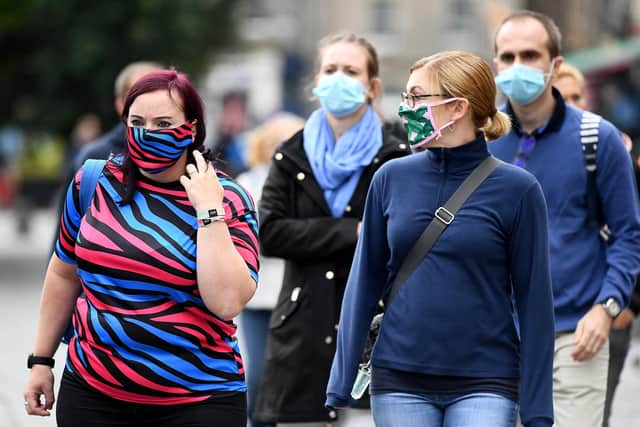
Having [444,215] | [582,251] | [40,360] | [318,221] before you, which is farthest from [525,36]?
[40,360]

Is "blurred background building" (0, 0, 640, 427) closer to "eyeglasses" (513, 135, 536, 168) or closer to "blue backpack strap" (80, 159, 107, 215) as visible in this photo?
"eyeglasses" (513, 135, 536, 168)

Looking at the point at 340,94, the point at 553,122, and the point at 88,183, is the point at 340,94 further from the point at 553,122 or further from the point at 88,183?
the point at 88,183

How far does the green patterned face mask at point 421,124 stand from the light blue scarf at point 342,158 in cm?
137

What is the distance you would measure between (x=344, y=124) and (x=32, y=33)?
1832 centimetres

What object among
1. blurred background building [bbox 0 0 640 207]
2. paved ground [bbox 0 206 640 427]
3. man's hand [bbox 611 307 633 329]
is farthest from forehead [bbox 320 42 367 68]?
blurred background building [bbox 0 0 640 207]

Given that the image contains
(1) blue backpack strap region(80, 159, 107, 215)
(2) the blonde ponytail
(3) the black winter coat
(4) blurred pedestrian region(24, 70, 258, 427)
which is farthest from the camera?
(3) the black winter coat

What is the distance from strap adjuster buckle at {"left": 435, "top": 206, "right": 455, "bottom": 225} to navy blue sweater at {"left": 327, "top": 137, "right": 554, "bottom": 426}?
0.02 m

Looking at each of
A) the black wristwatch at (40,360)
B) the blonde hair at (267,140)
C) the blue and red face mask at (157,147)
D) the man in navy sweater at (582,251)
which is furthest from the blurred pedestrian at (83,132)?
the blue and red face mask at (157,147)

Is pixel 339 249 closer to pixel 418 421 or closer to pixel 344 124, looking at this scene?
pixel 344 124

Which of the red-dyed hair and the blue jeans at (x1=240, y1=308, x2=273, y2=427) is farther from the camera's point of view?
the blue jeans at (x1=240, y1=308, x2=273, y2=427)

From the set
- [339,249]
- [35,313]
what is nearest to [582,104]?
[339,249]

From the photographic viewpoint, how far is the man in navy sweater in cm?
554

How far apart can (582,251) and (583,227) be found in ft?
0.31

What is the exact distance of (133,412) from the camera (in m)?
4.36
